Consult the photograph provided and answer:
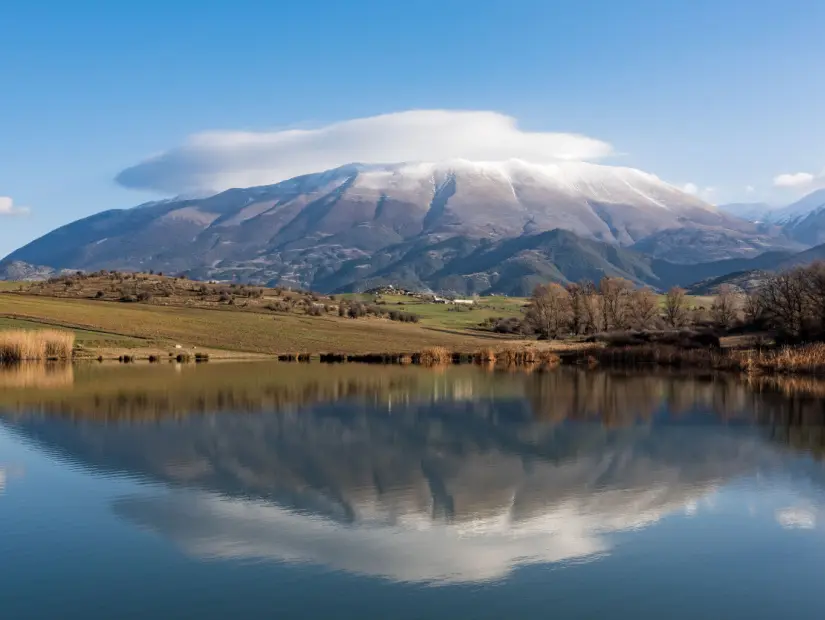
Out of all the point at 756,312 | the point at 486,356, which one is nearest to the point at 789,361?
the point at 756,312

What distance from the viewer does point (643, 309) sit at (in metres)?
102

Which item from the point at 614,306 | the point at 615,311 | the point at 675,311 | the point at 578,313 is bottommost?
the point at 578,313

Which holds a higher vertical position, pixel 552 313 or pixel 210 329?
pixel 552 313

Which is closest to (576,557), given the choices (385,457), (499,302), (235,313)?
(385,457)

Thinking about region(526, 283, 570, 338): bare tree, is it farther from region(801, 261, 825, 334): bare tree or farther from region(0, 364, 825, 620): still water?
region(0, 364, 825, 620): still water

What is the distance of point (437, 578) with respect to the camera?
14523mm

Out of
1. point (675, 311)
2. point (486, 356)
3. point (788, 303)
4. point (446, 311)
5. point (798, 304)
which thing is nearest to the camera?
point (798, 304)

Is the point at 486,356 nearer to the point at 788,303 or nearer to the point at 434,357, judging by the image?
the point at 434,357

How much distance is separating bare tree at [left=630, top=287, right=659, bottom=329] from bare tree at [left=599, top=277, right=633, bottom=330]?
84cm

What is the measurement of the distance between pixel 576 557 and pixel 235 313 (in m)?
81.4

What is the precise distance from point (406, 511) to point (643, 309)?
87.6 metres

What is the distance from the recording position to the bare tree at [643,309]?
9950 cm

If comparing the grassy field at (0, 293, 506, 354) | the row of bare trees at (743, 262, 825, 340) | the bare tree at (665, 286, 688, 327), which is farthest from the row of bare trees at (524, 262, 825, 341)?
the grassy field at (0, 293, 506, 354)

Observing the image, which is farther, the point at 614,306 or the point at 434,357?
the point at 614,306
